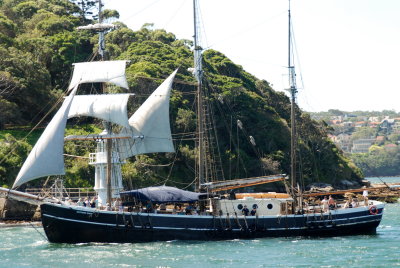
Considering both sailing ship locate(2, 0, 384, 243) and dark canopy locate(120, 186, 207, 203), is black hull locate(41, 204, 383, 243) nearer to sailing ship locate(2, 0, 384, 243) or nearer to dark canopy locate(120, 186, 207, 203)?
sailing ship locate(2, 0, 384, 243)

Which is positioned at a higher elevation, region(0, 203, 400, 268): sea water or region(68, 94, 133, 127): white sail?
region(68, 94, 133, 127): white sail

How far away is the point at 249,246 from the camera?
42.2 m

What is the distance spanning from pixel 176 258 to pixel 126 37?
5482cm

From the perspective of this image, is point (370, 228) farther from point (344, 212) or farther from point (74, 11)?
point (74, 11)

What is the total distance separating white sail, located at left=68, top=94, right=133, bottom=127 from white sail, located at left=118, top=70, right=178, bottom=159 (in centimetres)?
104

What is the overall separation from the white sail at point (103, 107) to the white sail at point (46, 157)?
4.01 m

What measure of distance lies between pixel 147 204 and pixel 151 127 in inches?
237

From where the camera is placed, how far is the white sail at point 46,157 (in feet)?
138

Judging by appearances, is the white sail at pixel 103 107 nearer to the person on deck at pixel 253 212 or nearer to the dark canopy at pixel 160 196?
the dark canopy at pixel 160 196

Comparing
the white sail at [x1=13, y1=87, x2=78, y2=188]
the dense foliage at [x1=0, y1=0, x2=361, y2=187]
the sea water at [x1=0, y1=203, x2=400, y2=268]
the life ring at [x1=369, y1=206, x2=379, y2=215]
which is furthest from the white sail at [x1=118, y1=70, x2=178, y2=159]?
the life ring at [x1=369, y1=206, x2=379, y2=215]

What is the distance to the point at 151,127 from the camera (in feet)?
159

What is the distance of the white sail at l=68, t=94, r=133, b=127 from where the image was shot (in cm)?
4750

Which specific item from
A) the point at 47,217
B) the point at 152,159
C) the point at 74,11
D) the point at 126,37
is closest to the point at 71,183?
the point at 152,159

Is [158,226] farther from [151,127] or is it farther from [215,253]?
[151,127]
